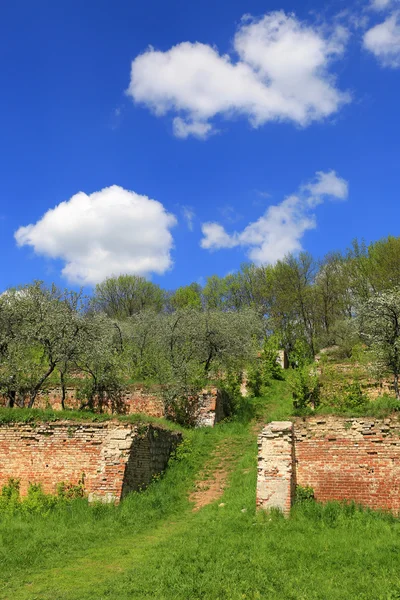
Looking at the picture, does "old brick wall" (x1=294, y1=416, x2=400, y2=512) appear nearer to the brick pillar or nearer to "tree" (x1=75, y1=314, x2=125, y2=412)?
the brick pillar

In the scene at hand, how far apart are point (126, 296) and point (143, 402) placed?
98.8 feet

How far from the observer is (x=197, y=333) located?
22547mm

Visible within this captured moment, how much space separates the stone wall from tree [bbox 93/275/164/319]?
27247mm

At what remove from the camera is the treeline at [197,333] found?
17438mm

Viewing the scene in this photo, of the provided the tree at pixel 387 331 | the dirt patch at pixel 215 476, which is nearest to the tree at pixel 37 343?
the dirt patch at pixel 215 476

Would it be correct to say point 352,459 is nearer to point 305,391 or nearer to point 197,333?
point 305,391

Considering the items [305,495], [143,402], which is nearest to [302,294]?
[143,402]

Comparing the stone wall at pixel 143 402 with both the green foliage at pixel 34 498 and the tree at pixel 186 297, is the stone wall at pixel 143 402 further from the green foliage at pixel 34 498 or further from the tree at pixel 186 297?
the tree at pixel 186 297

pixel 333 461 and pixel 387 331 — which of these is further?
pixel 387 331

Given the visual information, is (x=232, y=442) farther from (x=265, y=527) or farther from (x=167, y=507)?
(x=265, y=527)

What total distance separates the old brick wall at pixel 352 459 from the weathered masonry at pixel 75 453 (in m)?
4.38

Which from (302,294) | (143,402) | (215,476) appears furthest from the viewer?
(302,294)

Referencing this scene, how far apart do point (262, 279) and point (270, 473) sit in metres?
34.6

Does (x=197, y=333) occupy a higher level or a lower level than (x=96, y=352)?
higher
